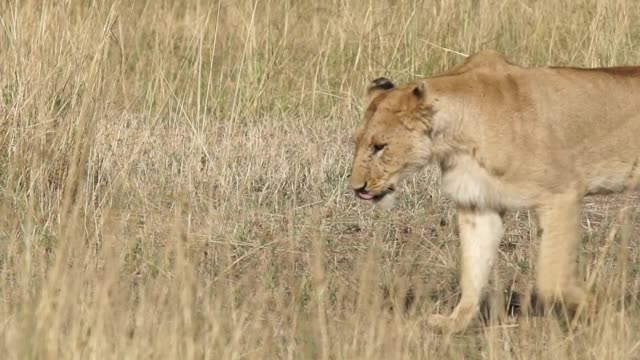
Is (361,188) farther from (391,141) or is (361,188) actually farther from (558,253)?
(558,253)

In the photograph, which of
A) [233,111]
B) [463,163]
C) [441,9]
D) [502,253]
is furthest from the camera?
[441,9]

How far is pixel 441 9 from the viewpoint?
8.16 meters

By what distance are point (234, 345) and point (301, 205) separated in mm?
2461

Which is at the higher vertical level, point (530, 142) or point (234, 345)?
point (530, 142)

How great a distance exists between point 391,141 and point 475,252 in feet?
1.75

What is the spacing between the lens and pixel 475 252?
16.2ft

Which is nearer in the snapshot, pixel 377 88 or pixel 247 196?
pixel 377 88

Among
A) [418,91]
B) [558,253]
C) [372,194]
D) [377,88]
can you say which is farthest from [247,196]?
[558,253]

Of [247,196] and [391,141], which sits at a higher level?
[391,141]

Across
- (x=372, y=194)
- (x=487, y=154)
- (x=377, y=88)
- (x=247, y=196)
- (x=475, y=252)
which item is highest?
(x=377, y=88)

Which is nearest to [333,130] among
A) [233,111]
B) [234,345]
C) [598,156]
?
[233,111]

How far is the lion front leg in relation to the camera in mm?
4887

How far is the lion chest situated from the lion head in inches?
4.4

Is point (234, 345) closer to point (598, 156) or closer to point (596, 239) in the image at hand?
point (598, 156)
